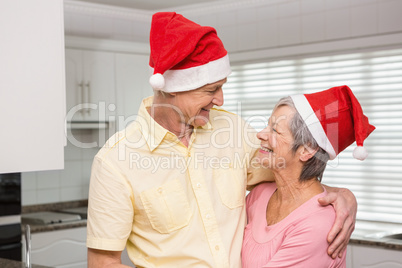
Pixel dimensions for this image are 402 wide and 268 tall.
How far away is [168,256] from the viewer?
155cm

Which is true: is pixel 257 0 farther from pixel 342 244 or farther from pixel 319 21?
pixel 342 244

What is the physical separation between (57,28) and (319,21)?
2.41 metres

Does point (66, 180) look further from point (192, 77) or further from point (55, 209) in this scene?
point (192, 77)

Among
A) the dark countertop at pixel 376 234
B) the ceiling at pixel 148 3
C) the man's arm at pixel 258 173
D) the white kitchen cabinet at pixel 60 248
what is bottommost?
the white kitchen cabinet at pixel 60 248

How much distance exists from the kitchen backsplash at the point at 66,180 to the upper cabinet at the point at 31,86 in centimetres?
238

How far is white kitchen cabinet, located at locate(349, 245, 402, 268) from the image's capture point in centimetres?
290

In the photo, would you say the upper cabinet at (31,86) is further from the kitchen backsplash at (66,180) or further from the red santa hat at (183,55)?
the kitchen backsplash at (66,180)

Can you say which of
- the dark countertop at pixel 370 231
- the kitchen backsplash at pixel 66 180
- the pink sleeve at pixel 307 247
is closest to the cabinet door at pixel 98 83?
the kitchen backsplash at pixel 66 180

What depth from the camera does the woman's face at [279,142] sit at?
1636mm

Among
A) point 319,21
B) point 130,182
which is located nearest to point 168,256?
point 130,182

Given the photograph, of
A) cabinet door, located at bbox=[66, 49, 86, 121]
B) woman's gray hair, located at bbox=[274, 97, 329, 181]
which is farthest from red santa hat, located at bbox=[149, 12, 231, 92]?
cabinet door, located at bbox=[66, 49, 86, 121]

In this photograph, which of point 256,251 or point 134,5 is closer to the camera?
point 256,251

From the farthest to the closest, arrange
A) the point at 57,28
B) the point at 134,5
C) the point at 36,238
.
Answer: the point at 134,5, the point at 36,238, the point at 57,28

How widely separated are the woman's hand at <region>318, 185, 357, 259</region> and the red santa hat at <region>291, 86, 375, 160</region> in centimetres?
15
